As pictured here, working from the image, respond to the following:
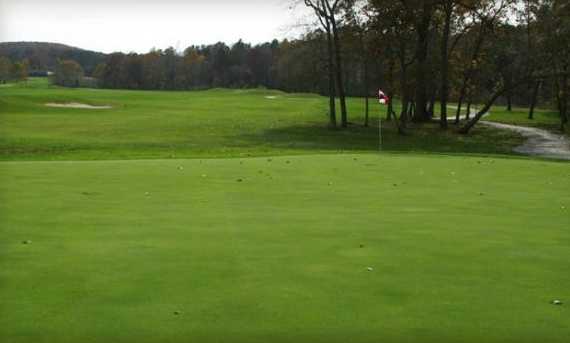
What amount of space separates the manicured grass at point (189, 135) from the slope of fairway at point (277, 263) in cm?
1241

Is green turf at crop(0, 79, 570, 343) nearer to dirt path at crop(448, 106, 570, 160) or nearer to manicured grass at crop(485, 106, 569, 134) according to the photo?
dirt path at crop(448, 106, 570, 160)

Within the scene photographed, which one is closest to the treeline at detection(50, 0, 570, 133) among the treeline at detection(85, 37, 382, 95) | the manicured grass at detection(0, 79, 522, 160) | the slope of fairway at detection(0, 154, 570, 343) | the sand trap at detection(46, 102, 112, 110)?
the manicured grass at detection(0, 79, 522, 160)

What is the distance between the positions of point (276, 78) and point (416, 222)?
91943 mm

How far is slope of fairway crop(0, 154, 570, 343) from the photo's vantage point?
16.6ft

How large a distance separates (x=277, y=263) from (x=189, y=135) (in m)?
29.0

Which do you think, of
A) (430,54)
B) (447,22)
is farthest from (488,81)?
(447,22)

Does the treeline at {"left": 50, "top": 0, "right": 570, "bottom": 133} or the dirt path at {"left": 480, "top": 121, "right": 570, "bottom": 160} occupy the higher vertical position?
the treeline at {"left": 50, "top": 0, "right": 570, "bottom": 133}

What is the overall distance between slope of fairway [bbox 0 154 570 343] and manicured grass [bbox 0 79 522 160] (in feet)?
40.7

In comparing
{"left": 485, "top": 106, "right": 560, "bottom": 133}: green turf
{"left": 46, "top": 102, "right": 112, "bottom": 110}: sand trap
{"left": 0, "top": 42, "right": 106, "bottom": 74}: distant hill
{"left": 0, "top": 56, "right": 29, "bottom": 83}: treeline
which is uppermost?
{"left": 0, "top": 42, "right": 106, "bottom": 74}: distant hill

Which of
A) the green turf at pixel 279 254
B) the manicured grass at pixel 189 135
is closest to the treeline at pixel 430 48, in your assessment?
the manicured grass at pixel 189 135

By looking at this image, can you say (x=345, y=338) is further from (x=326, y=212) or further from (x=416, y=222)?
(x=326, y=212)

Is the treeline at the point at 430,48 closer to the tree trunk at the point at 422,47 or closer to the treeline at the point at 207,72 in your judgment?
the tree trunk at the point at 422,47

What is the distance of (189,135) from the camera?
35188 mm

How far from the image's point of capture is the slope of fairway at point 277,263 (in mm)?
5055
